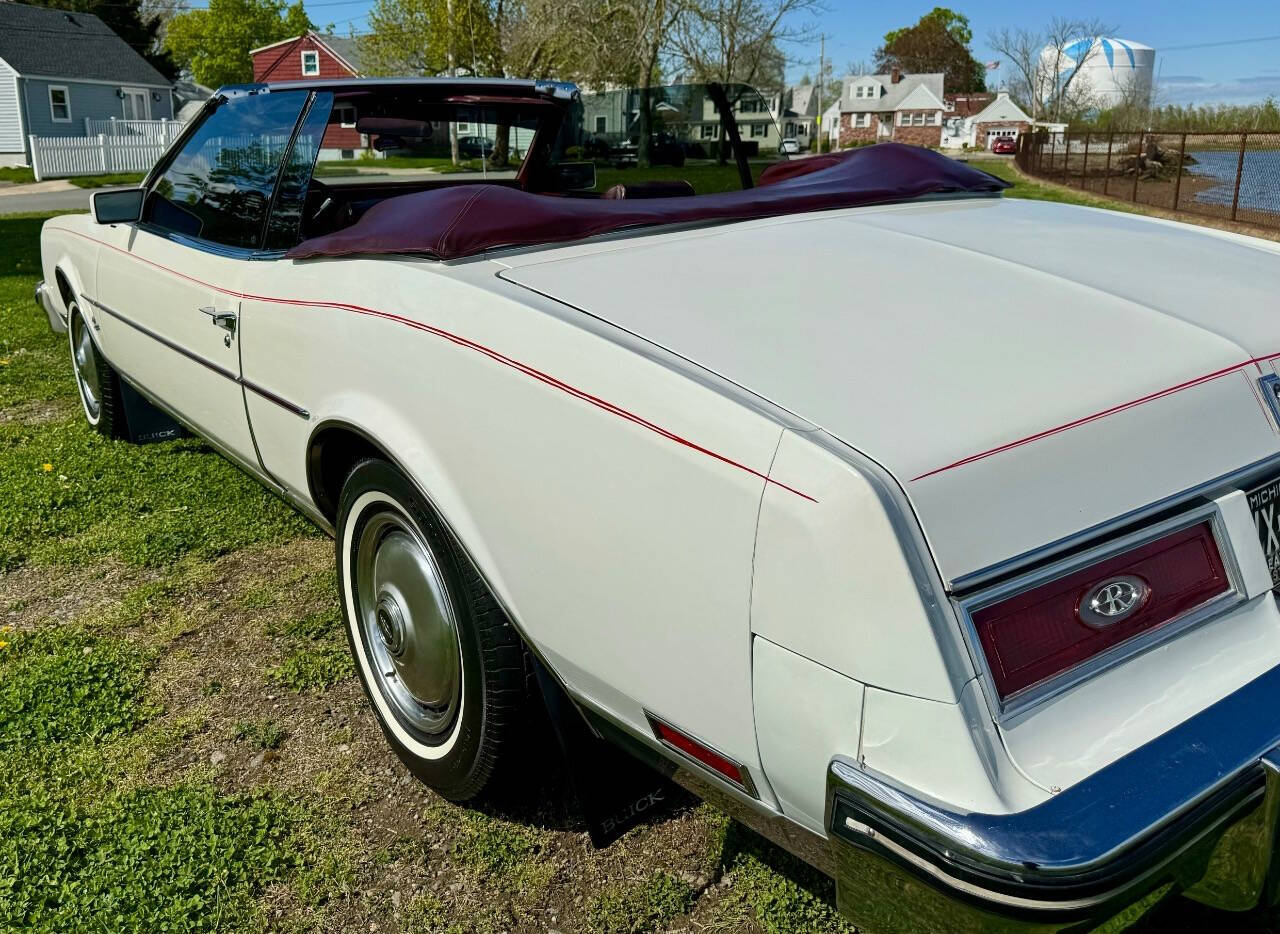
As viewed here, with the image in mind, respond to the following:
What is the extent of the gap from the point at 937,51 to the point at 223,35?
250 ft

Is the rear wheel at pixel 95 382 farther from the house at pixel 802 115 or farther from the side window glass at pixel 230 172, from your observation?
the house at pixel 802 115

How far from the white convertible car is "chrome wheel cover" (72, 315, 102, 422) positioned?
2.34 meters

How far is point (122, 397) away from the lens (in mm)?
4668

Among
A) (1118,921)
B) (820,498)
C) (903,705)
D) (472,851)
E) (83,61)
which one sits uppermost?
(83,61)

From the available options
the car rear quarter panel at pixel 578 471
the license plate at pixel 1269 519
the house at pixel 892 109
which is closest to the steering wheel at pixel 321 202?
the car rear quarter panel at pixel 578 471

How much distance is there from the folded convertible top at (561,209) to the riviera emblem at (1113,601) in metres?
1.35

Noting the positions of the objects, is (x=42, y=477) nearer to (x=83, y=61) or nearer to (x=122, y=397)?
(x=122, y=397)

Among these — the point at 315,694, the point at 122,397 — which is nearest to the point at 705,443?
the point at 315,694

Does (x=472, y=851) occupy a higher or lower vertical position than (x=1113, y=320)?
lower

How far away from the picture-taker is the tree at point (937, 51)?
11100 cm

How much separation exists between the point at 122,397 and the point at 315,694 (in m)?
2.42

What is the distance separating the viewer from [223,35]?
6275cm

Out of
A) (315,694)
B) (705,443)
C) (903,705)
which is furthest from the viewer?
(315,694)

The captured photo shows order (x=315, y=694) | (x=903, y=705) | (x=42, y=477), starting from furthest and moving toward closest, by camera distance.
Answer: (x=42, y=477) → (x=315, y=694) → (x=903, y=705)
